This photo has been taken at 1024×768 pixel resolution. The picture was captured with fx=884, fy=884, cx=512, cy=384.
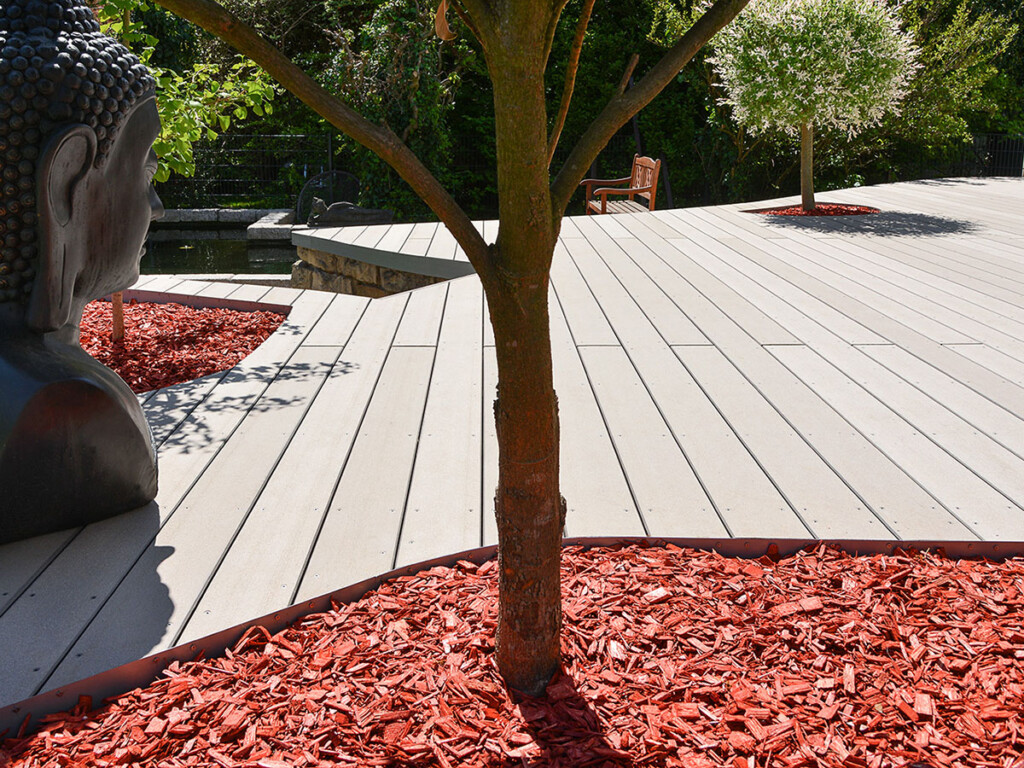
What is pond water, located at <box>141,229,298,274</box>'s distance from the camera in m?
10.6

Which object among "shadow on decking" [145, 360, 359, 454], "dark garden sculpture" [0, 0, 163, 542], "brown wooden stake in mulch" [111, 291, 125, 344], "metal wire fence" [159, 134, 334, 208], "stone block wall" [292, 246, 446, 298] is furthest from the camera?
"metal wire fence" [159, 134, 334, 208]

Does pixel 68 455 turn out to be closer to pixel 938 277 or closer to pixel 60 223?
pixel 60 223

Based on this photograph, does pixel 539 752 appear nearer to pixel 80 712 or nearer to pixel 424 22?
pixel 80 712

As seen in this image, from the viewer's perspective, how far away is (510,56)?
1.36 meters

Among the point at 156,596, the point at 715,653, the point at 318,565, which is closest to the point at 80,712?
the point at 156,596

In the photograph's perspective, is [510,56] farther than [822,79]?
No

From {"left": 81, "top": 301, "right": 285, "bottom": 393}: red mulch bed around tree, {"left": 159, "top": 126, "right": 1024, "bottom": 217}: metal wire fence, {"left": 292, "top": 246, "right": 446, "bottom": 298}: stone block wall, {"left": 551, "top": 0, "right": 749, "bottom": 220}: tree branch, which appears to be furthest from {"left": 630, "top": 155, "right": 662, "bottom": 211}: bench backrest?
{"left": 551, "top": 0, "right": 749, "bottom": 220}: tree branch

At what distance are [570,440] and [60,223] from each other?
164cm

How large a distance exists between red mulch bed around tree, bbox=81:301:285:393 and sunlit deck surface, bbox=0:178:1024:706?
7.2 inches

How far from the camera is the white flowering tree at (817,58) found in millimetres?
7160

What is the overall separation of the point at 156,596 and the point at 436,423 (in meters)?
1.29

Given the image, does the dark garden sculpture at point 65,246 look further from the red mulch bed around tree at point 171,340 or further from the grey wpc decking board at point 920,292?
the grey wpc decking board at point 920,292

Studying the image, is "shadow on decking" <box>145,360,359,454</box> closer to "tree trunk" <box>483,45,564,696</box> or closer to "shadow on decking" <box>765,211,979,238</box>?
"tree trunk" <box>483,45,564,696</box>

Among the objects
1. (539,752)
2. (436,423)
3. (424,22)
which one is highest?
(424,22)
